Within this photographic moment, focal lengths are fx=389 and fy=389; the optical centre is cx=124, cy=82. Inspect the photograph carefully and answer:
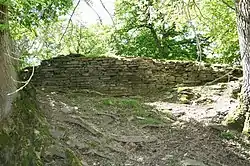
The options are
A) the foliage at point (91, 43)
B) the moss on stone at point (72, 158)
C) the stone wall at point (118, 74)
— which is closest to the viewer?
the moss on stone at point (72, 158)

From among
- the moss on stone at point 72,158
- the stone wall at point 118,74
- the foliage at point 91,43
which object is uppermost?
the foliage at point 91,43

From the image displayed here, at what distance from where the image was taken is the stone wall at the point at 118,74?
799cm

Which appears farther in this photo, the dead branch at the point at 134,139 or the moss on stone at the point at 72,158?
the dead branch at the point at 134,139

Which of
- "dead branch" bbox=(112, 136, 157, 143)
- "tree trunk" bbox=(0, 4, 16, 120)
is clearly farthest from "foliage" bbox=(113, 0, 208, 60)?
"tree trunk" bbox=(0, 4, 16, 120)

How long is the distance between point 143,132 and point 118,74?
2.64 meters

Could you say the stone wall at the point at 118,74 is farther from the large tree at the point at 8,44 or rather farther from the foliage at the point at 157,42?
the foliage at the point at 157,42

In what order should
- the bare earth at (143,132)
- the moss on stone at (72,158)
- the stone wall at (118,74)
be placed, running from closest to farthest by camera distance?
the moss on stone at (72,158) → the bare earth at (143,132) → the stone wall at (118,74)

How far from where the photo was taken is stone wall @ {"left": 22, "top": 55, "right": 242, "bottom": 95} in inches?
314

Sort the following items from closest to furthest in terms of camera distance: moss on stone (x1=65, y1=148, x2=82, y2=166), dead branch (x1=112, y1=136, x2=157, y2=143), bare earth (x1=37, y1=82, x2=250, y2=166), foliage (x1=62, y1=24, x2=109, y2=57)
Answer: moss on stone (x1=65, y1=148, x2=82, y2=166)
bare earth (x1=37, y1=82, x2=250, y2=166)
dead branch (x1=112, y1=136, x2=157, y2=143)
foliage (x1=62, y1=24, x2=109, y2=57)

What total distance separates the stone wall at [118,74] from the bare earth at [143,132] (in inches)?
33.1

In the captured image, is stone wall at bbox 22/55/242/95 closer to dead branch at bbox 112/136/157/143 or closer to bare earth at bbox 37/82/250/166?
bare earth at bbox 37/82/250/166

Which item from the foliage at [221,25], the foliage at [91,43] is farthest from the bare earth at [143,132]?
the foliage at [91,43]

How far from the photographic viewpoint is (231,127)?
5.82 metres

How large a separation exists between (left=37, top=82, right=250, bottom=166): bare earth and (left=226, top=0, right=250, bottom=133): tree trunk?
203 mm
